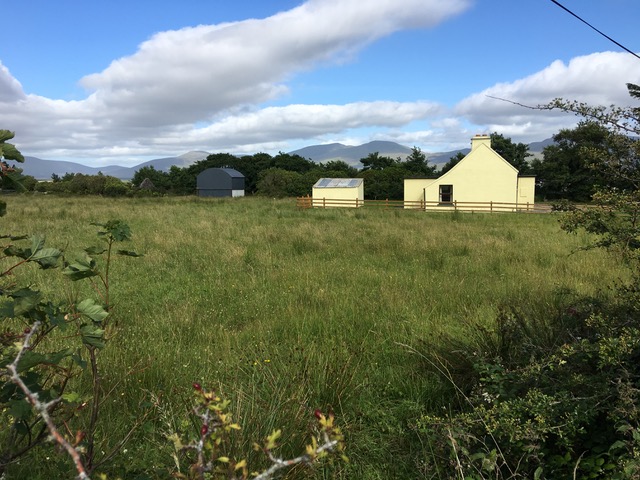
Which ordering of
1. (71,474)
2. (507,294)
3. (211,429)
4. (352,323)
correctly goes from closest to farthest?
(211,429) → (71,474) → (352,323) → (507,294)

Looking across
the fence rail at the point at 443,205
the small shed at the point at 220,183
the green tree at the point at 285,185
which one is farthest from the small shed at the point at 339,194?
the small shed at the point at 220,183

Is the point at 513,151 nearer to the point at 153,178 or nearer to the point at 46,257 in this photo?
the point at 46,257

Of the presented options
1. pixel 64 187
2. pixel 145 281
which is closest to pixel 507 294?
pixel 145 281

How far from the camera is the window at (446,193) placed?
3384 cm

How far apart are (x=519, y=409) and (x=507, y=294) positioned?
3.82 m

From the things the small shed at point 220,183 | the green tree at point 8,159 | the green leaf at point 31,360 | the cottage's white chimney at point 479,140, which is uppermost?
the cottage's white chimney at point 479,140

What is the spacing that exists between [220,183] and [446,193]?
117 feet

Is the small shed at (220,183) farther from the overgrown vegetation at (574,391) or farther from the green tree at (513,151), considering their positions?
the overgrown vegetation at (574,391)

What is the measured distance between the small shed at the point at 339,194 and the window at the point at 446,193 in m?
6.70

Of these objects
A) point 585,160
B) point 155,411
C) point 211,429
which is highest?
point 585,160

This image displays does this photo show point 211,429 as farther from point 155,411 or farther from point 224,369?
point 224,369

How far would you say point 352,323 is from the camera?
187 inches

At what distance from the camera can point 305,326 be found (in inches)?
181

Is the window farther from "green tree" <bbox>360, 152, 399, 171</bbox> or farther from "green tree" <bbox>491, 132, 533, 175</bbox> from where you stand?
"green tree" <bbox>360, 152, 399, 171</bbox>
